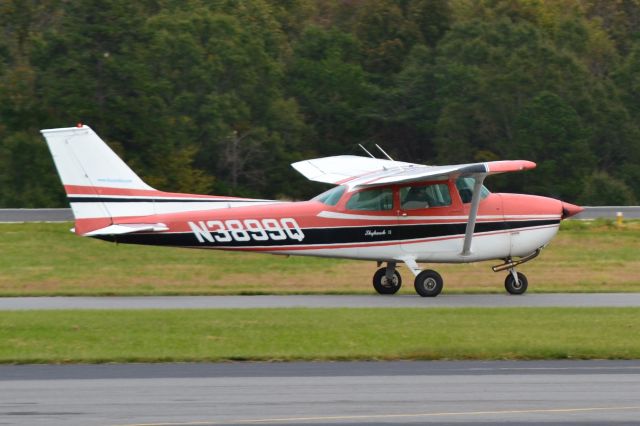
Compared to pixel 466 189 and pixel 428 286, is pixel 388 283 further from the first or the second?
pixel 466 189

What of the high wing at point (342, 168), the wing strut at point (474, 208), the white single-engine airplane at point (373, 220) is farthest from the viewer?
the high wing at point (342, 168)

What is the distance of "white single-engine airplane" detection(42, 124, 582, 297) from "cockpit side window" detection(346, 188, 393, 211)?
17mm

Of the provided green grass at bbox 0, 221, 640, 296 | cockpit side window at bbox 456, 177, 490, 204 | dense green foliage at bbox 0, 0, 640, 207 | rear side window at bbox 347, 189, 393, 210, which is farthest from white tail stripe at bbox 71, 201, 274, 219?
dense green foliage at bbox 0, 0, 640, 207

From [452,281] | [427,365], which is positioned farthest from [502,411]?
[452,281]

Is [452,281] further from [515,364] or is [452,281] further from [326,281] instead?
[515,364]

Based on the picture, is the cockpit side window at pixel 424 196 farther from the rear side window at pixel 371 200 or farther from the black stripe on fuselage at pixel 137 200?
the black stripe on fuselage at pixel 137 200

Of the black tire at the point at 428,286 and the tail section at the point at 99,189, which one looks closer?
the tail section at the point at 99,189

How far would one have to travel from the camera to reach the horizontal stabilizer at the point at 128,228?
19.4 metres

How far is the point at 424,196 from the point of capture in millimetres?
20781

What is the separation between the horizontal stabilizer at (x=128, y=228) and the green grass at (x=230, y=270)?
2212 mm

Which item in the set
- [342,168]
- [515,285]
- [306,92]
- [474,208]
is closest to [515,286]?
[515,285]

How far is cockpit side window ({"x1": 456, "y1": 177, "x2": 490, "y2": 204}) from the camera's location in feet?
68.4

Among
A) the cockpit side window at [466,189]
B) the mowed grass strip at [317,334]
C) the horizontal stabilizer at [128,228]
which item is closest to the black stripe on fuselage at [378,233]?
the cockpit side window at [466,189]

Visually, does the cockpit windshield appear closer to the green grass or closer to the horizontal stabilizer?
the green grass
